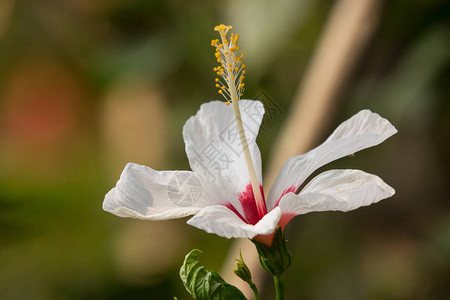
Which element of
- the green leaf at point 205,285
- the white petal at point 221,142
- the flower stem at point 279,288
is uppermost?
the white petal at point 221,142

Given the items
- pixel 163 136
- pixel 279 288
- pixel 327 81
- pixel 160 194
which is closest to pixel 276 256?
pixel 279 288

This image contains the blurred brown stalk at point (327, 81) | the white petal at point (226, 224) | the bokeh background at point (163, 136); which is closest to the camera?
the white petal at point (226, 224)

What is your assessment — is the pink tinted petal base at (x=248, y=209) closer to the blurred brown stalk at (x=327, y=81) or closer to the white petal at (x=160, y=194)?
the white petal at (x=160, y=194)

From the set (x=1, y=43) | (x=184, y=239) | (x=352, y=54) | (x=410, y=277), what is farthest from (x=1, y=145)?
(x=410, y=277)

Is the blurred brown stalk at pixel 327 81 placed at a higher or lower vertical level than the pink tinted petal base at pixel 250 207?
higher

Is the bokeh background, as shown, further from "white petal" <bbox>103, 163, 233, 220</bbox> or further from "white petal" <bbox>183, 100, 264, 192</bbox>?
"white petal" <bbox>103, 163, 233, 220</bbox>

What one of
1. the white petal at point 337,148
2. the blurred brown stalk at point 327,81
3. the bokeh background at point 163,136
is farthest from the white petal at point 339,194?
the bokeh background at point 163,136

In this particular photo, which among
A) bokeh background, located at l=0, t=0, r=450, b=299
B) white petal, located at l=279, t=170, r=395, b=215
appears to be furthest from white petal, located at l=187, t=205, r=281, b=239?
bokeh background, located at l=0, t=0, r=450, b=299
